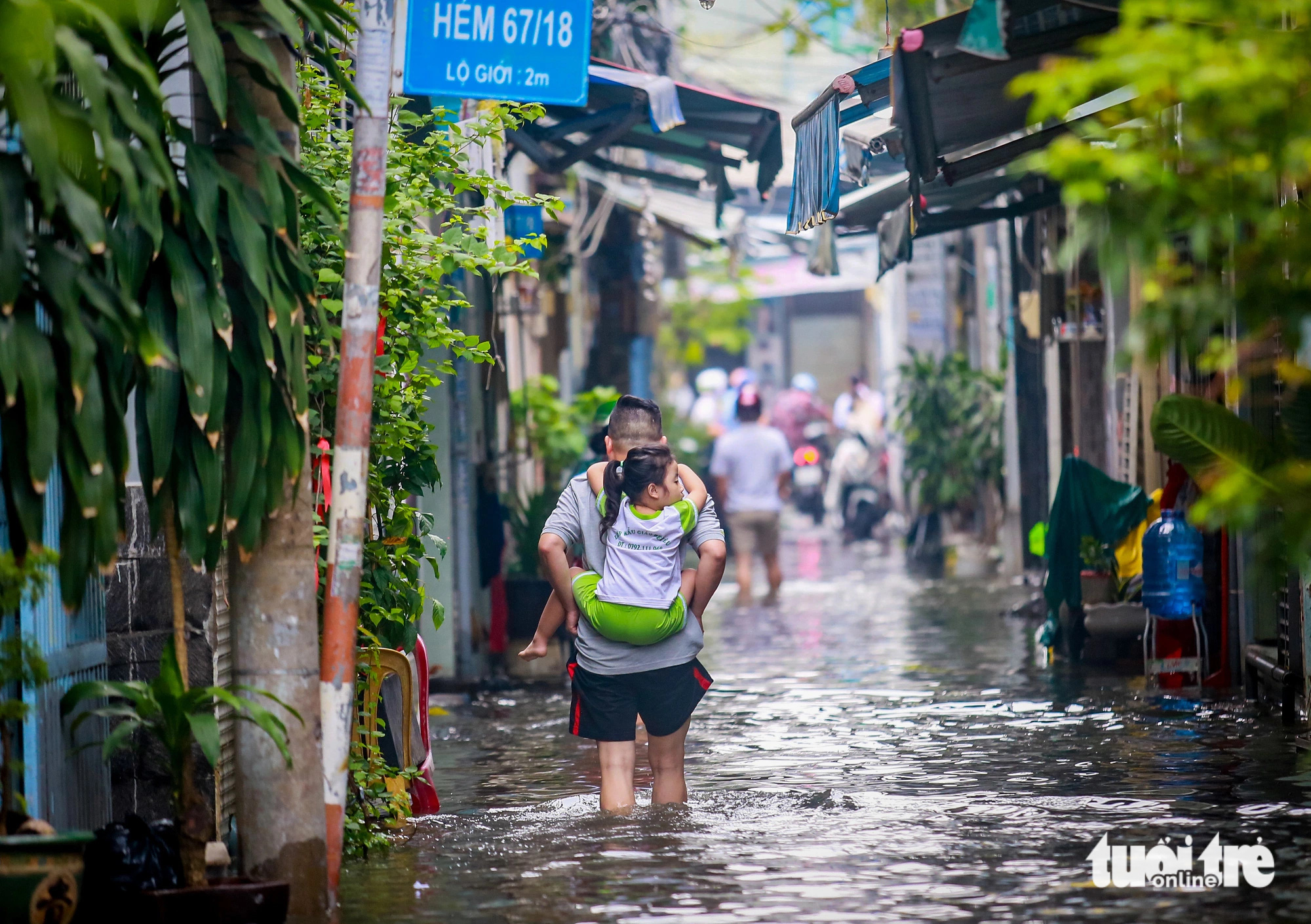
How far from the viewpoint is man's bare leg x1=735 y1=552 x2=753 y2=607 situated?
1730 centimetres

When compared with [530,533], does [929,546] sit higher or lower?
lower

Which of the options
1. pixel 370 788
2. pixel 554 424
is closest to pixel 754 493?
pixel 554 424

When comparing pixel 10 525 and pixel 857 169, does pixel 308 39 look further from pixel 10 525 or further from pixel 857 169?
pixel 857 169

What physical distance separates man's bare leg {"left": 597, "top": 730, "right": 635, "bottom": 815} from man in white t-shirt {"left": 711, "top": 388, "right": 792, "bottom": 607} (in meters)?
9.93

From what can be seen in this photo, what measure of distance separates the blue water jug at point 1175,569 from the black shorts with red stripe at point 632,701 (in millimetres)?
4417

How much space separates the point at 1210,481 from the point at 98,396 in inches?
124

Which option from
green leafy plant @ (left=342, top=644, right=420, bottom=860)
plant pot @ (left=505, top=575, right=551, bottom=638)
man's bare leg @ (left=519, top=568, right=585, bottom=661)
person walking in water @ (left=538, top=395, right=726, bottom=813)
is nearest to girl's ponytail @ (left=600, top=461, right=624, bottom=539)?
person walking in water @ (left=538, top=395, right=726, bottom=813)

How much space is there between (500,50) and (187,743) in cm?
385

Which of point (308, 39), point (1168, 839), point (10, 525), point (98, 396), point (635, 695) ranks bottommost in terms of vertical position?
point (1168, 839)

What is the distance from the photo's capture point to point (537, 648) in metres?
7.25

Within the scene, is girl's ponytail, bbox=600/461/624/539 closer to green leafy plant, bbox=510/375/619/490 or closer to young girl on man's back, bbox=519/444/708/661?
young girl on man's back, bbox=519/444/708/661

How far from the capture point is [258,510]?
18.0 feet

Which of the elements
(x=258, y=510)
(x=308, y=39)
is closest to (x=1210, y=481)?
(x=258, y=510)

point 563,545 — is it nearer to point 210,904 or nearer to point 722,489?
point 210,904
